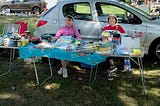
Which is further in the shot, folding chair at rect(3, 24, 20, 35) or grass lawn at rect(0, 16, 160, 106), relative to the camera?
folding chair at rect(3, 24, 20, 35)

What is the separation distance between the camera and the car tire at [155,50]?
7.98 m

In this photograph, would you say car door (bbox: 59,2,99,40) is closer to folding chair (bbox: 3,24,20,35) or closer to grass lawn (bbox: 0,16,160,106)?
grass lawn (bbox: 0,16,160,106)

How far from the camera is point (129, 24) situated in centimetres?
802

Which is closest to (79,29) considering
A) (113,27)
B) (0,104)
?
→ (113,27)

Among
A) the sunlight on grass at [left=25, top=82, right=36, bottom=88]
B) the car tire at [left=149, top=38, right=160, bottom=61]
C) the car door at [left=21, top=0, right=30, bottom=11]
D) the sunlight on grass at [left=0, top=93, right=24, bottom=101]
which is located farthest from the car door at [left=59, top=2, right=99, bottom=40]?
the car door at [left=21, top=0, right=30, bottom=11]

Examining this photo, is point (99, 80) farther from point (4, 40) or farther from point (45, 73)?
point (4, 40)

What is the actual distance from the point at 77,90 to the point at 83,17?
8.62ft

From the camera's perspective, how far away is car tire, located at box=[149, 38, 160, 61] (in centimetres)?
798

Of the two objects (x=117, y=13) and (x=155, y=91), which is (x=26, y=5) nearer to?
(x=117, y=13)

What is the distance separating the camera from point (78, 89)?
6.27 metres

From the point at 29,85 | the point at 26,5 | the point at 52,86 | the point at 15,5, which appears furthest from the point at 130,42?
the point at 15,5

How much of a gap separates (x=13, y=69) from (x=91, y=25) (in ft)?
6.98

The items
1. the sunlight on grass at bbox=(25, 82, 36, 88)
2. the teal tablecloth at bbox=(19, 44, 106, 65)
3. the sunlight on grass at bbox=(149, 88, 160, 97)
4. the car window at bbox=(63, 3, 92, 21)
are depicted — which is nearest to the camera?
the teal tablecloth at bbox=(19, 44, 106, 65)

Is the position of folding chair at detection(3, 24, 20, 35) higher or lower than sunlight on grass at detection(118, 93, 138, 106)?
higher
